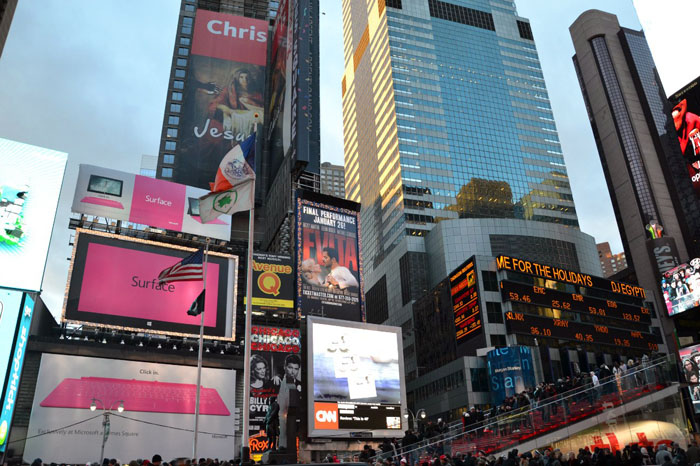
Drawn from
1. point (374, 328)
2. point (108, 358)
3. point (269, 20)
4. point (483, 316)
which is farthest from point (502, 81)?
point (108, 358)

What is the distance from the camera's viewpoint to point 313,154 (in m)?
55.4

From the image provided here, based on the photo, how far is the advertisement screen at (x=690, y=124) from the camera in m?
24.1

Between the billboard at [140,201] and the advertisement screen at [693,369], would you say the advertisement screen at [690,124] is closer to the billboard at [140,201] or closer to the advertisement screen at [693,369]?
the advertisement screen at [693,369]

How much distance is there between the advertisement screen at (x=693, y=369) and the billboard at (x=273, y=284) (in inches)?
1191

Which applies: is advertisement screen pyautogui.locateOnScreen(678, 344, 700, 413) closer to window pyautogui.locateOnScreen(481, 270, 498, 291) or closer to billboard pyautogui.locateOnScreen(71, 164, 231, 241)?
window pyautogui.locateOnScreen(481, 270, 498, 291)

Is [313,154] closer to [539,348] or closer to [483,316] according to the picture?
[483,316]

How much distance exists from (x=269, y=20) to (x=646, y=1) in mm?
68917

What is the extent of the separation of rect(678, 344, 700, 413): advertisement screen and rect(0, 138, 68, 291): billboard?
41908mm

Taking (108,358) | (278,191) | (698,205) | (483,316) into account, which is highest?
(698,205)

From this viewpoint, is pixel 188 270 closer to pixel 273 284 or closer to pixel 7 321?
pixel 7 321

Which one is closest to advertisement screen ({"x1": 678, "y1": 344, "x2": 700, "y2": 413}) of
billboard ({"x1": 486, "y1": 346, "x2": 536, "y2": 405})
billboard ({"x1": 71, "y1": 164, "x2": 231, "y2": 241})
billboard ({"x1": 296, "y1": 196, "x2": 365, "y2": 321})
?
billboard ({"x1": 486, "y1": 346, "x2": 536, "y2": 405})

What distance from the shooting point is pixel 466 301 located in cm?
6994

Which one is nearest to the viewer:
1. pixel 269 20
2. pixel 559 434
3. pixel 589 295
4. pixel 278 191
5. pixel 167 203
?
pixel 559 434

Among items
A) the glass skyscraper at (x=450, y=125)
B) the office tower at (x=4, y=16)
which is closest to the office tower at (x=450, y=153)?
the glass skyscraper at (x=450, y=125)
